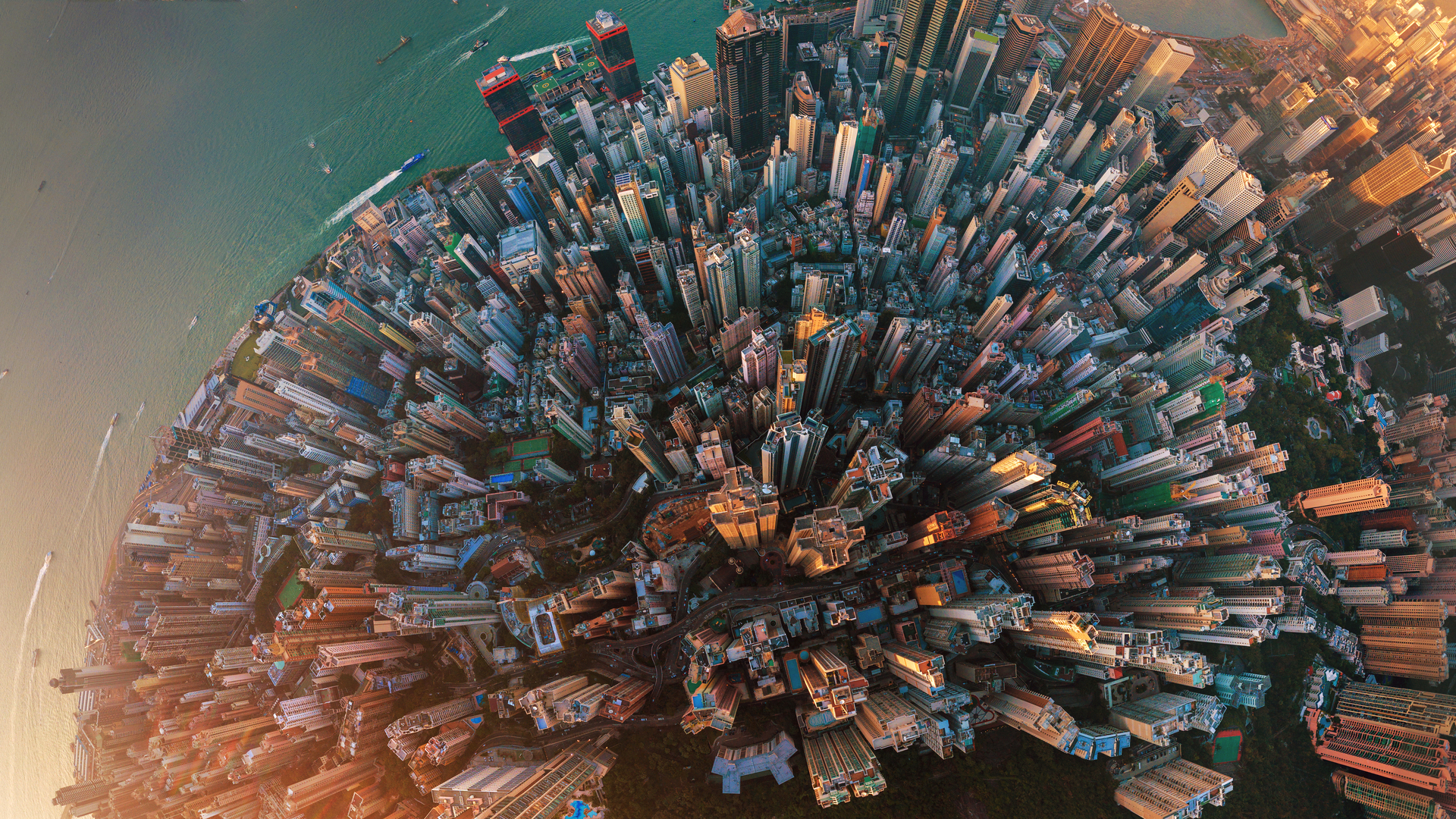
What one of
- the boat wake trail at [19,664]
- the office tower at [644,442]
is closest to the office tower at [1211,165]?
the office tower at [644,442]

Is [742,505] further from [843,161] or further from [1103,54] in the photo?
[1103,54]

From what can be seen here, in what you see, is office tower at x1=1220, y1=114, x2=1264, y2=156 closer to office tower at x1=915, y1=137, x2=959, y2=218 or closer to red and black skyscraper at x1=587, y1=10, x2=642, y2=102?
office tower at x1=915, y1=137, x2=959, y2=218

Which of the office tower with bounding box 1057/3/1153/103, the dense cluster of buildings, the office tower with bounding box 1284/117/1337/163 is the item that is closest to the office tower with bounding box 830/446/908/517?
the dense cluster of buildings

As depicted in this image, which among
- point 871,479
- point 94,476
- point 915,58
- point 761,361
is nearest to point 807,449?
point 871,479

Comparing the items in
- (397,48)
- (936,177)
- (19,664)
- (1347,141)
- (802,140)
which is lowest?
(19,664)

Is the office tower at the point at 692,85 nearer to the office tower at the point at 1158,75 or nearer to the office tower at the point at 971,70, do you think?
the office tower at the point at 971,70
